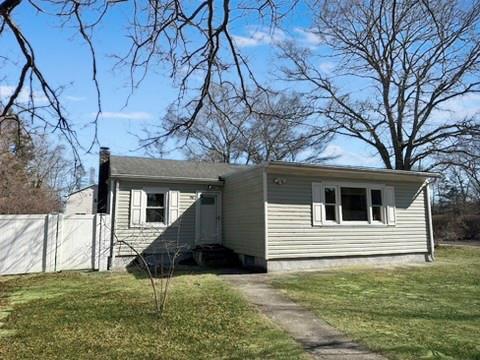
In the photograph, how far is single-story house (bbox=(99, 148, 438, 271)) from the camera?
1082 centimetres

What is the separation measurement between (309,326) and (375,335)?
897 millimetres

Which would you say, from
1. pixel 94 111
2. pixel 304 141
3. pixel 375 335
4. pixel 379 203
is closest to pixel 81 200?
pixel 304 141

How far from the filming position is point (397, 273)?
10359 mm

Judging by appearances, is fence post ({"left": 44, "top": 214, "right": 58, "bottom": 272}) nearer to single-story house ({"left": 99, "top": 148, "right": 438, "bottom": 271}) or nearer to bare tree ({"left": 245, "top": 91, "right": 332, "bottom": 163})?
single-story house ({"left": 99, "top": 148, "right": 438, "bottom": 271})

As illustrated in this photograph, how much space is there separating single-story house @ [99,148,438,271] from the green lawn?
1.14m

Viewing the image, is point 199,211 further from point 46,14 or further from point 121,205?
point 46,14

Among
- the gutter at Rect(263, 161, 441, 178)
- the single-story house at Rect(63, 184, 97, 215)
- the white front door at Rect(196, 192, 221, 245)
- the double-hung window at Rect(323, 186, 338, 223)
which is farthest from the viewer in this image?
the single-story house at Rect(63, 184, 97, 215)

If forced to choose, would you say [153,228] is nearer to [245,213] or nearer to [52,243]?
[52,243]

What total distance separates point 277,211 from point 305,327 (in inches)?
216

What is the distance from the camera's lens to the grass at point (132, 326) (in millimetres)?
4414

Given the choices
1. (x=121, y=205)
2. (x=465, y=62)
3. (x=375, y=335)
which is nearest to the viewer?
(x=375, y=335)

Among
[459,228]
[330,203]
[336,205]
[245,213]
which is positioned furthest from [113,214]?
[459,228]

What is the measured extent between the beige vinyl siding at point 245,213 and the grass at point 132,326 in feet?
9.45

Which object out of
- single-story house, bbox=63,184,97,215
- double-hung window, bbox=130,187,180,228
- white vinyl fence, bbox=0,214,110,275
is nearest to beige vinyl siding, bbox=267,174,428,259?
double-hung window, bbox=130,187,180,228
